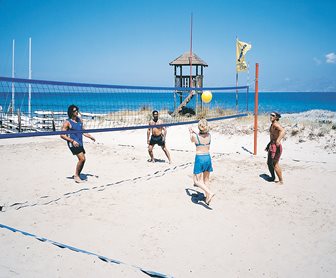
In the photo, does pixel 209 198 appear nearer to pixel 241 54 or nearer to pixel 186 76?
pixel 241 54

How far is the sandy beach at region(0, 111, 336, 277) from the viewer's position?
3.24 m

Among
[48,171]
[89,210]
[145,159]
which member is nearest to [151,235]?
[89,210]

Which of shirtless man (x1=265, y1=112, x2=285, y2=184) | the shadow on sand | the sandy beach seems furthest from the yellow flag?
the shadow on sand

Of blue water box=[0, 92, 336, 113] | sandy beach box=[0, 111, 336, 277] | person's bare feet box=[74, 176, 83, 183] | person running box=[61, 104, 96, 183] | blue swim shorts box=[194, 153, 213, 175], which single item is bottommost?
sandy beach box=[0, 111, 336, 277]

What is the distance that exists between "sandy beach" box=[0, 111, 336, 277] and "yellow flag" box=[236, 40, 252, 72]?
4258 mm

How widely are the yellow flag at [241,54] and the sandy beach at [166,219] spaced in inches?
168

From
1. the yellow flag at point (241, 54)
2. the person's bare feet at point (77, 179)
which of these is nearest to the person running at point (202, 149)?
the person's bare feet at point (77, 179)

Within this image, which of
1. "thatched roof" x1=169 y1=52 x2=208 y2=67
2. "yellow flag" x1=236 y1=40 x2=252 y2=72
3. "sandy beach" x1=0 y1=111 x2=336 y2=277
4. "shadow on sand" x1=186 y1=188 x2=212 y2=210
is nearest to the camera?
"sandy beach" x1=0 y1=111 x2=336 y2=277

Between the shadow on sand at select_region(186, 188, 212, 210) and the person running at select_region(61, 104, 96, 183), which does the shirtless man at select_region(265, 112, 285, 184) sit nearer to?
the shadow on sand at select_region(186, 188, 212, 210)

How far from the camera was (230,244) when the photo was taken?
145 inches

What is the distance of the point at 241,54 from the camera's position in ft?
37.0

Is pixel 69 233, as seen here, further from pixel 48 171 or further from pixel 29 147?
pixel 29 147

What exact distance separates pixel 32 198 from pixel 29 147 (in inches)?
202

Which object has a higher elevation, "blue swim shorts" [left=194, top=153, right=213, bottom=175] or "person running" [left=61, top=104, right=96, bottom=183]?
"person running" [left=61, top=104, right=96, bottom=183]
